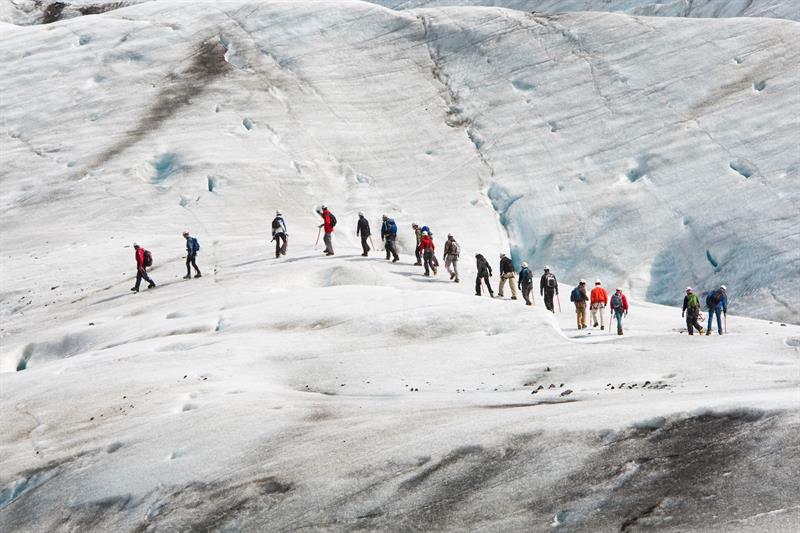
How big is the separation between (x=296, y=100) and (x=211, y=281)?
65.3 feet

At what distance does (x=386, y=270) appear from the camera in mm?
34625

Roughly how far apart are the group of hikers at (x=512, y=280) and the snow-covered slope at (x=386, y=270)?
0.81 metres

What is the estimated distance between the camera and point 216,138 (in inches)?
1929

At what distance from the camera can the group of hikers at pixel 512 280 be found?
28531 mm

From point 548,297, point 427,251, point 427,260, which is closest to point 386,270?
point 427,260

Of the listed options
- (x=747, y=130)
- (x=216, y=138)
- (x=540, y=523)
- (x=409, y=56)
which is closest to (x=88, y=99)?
(x=216, y=138)

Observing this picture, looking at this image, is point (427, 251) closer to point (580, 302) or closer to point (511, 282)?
point (511, 282)

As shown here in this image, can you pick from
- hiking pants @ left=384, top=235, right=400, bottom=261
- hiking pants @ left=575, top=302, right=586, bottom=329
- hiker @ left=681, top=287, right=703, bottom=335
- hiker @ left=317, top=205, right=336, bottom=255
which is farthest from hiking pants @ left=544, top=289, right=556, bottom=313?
hiker @ left=317, top=205, right=336, bottom=255

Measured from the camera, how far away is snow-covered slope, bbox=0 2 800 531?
1658 cm

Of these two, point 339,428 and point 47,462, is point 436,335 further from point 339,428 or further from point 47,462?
point 47,462

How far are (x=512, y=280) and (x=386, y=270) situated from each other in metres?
4.43

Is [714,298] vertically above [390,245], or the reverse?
[390,245]

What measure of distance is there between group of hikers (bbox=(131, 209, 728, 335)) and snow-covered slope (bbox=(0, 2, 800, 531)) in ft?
2.65

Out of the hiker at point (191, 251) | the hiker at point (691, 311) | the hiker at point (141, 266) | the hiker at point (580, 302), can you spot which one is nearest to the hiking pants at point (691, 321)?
the hiker at point (691, 311)
